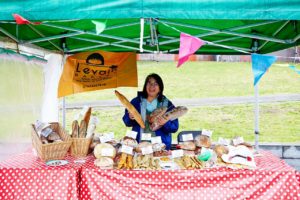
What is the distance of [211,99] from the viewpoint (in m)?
11.5

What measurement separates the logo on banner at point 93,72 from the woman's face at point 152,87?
0.69 metres

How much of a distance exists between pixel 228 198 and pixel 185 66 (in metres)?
11.4

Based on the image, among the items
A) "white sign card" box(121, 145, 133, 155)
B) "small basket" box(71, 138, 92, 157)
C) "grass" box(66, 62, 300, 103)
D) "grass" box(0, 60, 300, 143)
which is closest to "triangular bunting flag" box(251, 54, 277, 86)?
"white sign card" box(121, 145, 133, 155)

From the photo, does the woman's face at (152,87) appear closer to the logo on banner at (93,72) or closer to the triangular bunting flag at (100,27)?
the logo on banner at (93,72)

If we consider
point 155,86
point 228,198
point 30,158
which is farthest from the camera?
point 155,86

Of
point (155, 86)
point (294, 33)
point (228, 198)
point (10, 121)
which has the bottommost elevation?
point (228, 198)

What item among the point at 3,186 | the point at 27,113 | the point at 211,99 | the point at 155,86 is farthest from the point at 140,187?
the point at 211,99

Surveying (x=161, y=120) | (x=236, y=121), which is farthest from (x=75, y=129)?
(x=236, y=121)

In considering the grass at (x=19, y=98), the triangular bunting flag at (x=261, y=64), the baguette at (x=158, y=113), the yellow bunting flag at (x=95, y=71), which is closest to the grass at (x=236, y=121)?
the yellow bunting flag at (x=95, y=71)

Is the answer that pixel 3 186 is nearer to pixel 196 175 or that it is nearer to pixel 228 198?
pixel 196 175

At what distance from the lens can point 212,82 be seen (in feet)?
40.0

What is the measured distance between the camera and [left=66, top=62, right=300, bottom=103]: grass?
11.6 meters

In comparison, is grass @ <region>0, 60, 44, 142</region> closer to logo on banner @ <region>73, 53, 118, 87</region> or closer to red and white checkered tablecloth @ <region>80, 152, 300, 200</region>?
logo on banner @ <region>73, 53, 118, 87</region>

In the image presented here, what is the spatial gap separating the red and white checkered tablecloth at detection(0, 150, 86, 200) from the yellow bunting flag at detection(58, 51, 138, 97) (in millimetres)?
1538
